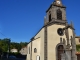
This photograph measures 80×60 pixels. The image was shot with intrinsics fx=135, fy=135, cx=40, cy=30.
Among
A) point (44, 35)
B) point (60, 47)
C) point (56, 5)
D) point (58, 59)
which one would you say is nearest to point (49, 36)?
point (44, 35)

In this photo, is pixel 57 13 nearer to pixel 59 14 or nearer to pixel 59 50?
pixel 59 14

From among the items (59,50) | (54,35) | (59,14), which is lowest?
(59,50)

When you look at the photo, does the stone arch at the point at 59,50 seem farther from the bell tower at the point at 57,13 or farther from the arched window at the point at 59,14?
the arched window at the point at 59,14

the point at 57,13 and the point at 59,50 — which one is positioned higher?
the point at 57,13

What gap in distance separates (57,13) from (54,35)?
497 centimetres

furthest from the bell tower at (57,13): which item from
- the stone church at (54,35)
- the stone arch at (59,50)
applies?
the stone arch at (59,50)

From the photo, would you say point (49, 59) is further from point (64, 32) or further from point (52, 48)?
point (64, 32)

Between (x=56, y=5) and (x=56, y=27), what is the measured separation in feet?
16.0

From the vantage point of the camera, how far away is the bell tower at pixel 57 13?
2755 cm

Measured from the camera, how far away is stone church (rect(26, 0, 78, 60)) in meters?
25.7

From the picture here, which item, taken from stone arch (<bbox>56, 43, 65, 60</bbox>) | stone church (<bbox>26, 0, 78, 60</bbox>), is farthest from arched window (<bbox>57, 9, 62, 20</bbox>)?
stone arch (<bbox>56, 43, 65, 60</bbox>)

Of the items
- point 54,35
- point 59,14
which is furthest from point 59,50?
point 59,14

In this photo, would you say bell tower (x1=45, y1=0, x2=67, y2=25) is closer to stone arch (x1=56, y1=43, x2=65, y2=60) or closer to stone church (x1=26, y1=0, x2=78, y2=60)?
stone church (x1=26, y1=0, x2=78, y2=60)

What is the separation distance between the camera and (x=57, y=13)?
92.7ft
